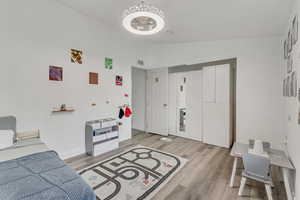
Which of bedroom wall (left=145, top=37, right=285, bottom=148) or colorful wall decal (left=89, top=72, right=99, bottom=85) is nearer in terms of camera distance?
bedroom wall (left=145, top=37, right=285, bottom=148)

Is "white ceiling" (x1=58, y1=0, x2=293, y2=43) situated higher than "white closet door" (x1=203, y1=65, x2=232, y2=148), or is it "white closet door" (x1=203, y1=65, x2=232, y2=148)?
"white ceiling" (x1=58, y1=0, x2=293, y2=43)

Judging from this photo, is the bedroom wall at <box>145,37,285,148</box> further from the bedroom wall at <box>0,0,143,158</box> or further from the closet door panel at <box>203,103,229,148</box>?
the bedroom wall at <box>0,0,143,158</box>

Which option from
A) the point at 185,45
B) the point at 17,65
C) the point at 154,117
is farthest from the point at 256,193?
the point at 17,65

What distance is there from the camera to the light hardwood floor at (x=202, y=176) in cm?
204

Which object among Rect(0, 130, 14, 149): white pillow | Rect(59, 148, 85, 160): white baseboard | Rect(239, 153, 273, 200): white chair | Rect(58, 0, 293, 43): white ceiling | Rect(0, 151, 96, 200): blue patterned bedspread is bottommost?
Rect(59, 148, 85, 160): white baseboard

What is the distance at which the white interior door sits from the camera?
487cm

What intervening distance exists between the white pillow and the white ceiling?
2467 mm

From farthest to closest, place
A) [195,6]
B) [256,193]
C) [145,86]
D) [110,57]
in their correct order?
[145,86] < [110,57] < [195,6] < [256,193]

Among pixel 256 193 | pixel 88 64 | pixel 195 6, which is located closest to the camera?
pixel 256 193

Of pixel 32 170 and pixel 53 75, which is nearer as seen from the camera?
pixel 32 170

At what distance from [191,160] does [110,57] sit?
313 centimetres

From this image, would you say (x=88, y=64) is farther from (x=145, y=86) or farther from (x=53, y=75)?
(x=145, y=86)

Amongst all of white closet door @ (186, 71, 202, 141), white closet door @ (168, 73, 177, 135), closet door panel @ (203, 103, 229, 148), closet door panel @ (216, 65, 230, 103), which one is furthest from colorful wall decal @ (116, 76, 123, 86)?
closet door panel @ (216, 65, 230, 103)

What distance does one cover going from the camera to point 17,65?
2451 millimetres
